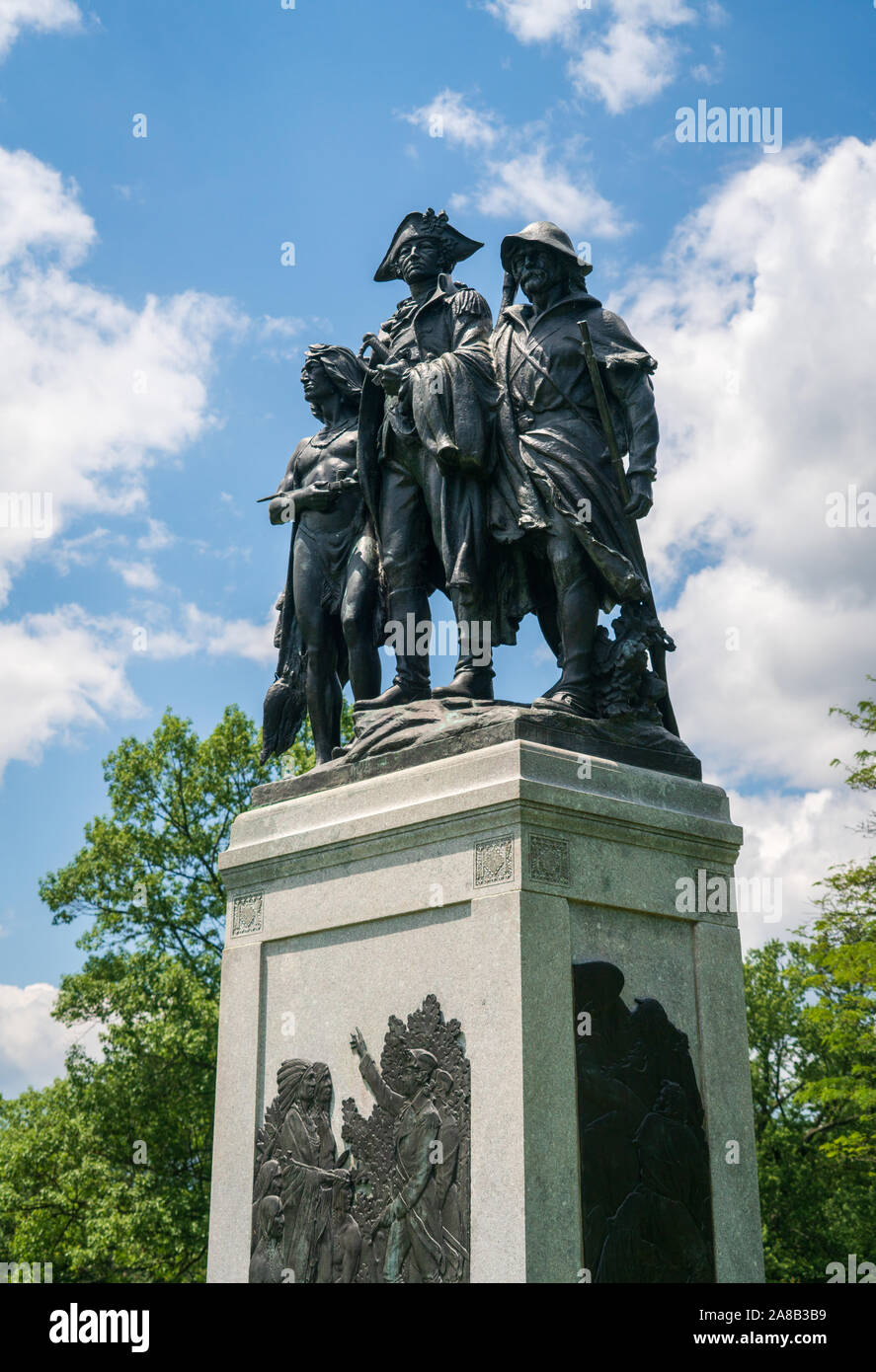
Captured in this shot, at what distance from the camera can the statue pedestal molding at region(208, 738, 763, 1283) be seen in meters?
7.23

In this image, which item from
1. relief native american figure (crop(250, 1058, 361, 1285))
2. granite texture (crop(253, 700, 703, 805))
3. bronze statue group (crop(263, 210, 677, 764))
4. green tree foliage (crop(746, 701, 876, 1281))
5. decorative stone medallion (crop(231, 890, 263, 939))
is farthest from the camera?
green tree foliage (crop(746, 701, 876, 1281))

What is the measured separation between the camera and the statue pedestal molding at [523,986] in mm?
7230

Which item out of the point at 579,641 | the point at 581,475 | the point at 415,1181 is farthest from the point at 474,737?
the point at 415,1181

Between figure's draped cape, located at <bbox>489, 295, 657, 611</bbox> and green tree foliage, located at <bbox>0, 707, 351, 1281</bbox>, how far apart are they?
54.5ft

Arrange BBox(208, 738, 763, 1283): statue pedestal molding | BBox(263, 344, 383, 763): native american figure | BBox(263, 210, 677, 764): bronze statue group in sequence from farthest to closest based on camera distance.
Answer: BBox(263, 344, 383, 763): native american figure → BBox(263, 210, 677, 764): bronze statue group → BBox(208, 738, 763, 1283): statue pedestal molding

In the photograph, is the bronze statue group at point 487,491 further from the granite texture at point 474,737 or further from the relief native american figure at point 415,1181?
the relief native american figure at point 415,1181

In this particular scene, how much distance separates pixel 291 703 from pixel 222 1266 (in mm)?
4136

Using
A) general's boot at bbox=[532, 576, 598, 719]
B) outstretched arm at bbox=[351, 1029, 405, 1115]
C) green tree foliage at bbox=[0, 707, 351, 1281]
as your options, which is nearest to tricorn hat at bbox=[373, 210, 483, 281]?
general's boot at bbox=[532, 576, 598, 719]

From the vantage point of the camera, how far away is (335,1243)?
316 inches

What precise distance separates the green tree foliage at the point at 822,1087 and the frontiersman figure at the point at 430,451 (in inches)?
636

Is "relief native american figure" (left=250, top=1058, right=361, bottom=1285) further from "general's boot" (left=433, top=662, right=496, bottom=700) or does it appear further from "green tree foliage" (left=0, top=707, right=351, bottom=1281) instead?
"green tree foliage" (left=0, top=707, right=351, bottom=1281)

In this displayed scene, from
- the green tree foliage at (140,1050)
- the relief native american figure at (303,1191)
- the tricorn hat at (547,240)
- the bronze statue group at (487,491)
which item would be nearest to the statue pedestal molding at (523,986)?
the relief native american figure at (303,1191)

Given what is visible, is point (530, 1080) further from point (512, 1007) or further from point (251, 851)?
point (251, 851)
